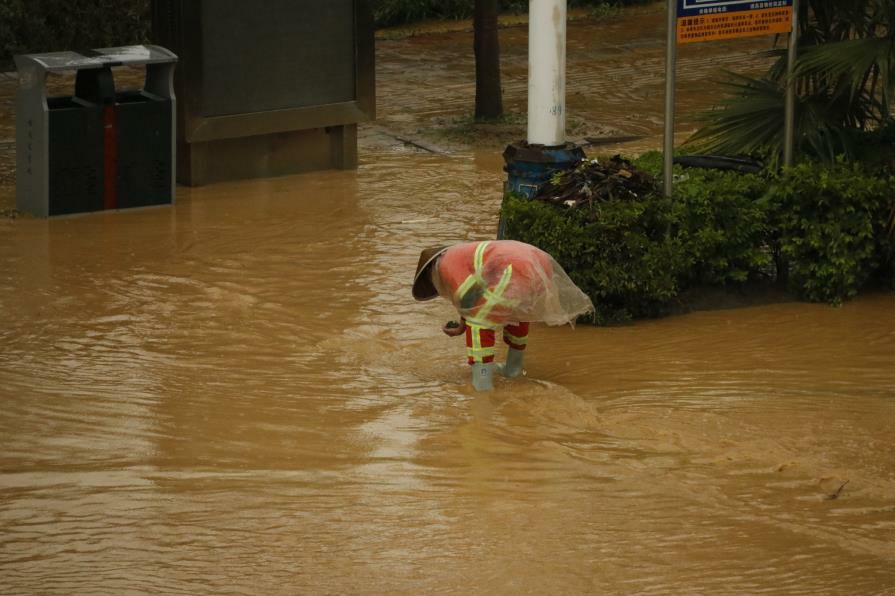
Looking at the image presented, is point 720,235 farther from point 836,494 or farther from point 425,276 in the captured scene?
point 836,494

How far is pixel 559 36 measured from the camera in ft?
36.7

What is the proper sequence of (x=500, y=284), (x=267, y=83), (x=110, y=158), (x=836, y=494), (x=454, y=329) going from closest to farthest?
(x=836, y=494)
(x=500, y=284)
(x=454, y=329)
(x=110, y=158)
(x=267, y=83)

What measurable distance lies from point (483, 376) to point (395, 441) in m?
0.91

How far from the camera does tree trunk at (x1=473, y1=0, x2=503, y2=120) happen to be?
17297 mm

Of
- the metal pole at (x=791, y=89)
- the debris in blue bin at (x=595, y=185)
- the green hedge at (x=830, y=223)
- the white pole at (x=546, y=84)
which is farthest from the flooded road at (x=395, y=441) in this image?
the white pole at (x=546, y=84)

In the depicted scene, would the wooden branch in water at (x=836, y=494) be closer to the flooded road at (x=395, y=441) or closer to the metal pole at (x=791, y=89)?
the flooded road at (x=395, y=441)

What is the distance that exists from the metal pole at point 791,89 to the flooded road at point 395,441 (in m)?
1.14

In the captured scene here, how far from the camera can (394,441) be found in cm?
797

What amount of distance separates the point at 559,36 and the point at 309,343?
9.98ft

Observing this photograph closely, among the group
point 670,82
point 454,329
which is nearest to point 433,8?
point 670,82

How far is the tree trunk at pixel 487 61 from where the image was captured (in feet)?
56.7

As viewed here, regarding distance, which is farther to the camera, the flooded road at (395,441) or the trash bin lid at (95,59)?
the trash bin lid at (95,59)

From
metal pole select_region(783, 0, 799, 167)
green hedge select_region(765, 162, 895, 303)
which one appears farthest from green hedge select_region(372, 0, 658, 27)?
green hedge select_region(765, 162, 895, 303)

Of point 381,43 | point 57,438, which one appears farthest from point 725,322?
point 381,43
